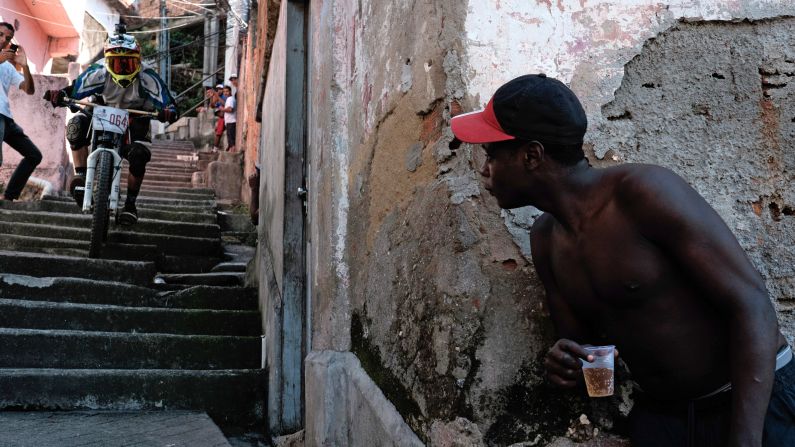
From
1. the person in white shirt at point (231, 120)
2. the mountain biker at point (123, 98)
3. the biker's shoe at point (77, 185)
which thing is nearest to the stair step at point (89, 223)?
the biker's shoe at point (77, 185)

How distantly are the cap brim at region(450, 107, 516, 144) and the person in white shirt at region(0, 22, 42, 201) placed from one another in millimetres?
6474

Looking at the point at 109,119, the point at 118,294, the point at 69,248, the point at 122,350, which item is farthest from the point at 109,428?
the point at 109,119

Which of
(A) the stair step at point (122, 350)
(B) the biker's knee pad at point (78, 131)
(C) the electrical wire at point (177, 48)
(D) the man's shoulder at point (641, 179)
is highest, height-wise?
(C) the electrical wire at point (177, 48)

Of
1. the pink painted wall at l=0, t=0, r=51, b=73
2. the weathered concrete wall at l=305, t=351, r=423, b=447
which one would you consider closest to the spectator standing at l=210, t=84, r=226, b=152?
the pink painted wall at l=0, t=0, r=51, b=73

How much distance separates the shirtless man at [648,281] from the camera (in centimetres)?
134

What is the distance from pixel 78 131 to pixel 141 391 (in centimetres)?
325

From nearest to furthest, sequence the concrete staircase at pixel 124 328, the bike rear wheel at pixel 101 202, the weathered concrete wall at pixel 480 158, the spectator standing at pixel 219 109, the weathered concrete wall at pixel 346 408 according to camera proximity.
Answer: the weathered concrete wall at pixel 480 158 < the weathered concrete wall at pixel 346 408 < the concrete staircase at pixel 124 328 < the bike rear wheel at pixel 101 202 < the spectator standing at pixel 219 109

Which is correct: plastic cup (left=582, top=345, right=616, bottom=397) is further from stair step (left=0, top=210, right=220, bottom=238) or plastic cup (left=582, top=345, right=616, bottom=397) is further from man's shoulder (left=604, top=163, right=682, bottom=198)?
stair step (left=0, top=210, right=220, bottom=238)

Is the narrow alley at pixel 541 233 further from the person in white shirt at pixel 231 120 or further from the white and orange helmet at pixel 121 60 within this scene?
the person in white shirt at pixel 231 120

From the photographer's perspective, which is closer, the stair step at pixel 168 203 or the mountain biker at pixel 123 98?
the mountain biker at pixel 123 98

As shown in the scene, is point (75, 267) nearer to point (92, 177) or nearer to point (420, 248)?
point (92, 177)

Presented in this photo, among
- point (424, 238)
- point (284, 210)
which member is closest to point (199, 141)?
point (284, 210)

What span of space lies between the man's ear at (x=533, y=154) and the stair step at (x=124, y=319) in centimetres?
374

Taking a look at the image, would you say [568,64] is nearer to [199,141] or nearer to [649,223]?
[649,223]
